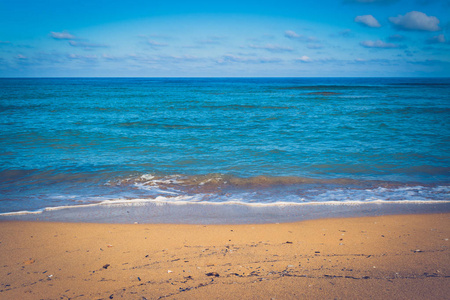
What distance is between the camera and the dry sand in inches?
127

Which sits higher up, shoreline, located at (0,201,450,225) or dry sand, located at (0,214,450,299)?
dry sand, located at (0,214,450,299)

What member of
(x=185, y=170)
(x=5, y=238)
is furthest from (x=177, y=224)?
(x=185, y=170)

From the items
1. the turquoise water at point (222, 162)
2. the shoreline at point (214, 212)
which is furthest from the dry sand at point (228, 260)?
the turquoise water at point (222, 162)

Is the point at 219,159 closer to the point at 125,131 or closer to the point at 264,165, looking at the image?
the point at 264,165

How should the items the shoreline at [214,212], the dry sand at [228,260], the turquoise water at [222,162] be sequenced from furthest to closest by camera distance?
the turquoise water at [222,162] → the shoreline at [214,212] → the dry sand at [228,260]

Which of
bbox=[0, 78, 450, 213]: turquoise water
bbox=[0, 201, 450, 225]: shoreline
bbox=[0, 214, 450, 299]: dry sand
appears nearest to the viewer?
bbox=[0, 214, 450, 299]: dry sand

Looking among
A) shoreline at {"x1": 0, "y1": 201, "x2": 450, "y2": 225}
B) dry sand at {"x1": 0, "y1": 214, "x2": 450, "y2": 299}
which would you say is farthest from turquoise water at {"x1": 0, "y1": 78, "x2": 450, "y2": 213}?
dry sand at {"x1": 0, "y1": 214, "x2": 450, "y2": 299}

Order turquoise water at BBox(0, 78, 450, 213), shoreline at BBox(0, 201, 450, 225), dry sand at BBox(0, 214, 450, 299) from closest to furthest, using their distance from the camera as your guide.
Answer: dry sand at BBox(0, 214, 450, 299)
shoreline at BBox(0, 201, 450, 225)
turquoise water at BBox(0, 78, 450, 213)

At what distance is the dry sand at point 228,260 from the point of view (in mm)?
3232

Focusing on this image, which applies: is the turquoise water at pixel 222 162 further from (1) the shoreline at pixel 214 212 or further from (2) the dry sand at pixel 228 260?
A: (2) the dry sand at pixel 228 260

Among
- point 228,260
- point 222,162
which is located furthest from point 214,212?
point 222,162

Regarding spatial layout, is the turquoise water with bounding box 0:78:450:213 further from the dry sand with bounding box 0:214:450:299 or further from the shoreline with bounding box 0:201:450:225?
the dry sand with bounding box 0:214:450:299

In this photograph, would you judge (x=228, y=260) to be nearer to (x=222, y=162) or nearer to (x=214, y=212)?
(x=214, y=212)

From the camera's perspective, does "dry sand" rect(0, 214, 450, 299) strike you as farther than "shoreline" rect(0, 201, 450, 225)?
No
